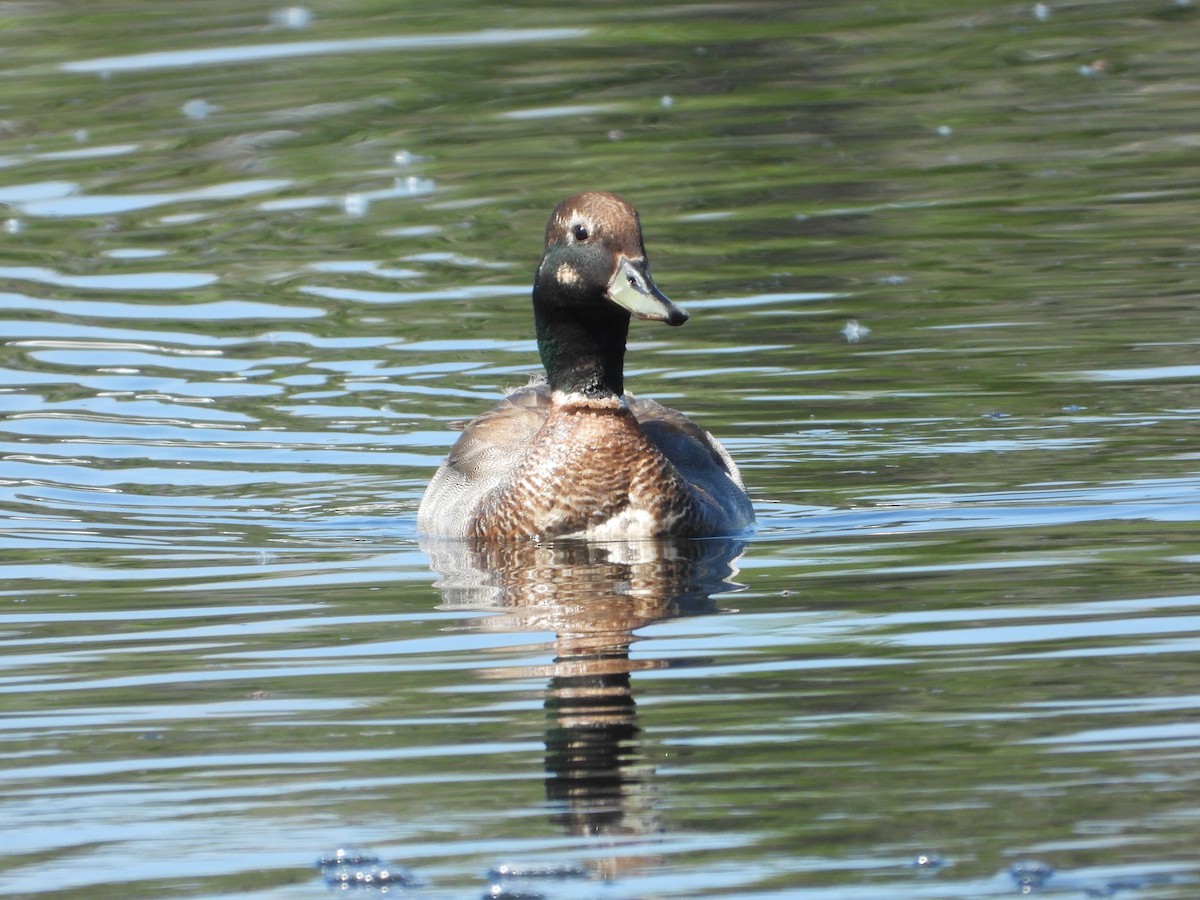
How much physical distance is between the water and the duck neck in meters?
0.80

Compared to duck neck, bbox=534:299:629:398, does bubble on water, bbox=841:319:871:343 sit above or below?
below

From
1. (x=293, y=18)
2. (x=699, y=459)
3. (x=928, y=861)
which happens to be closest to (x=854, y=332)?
(x=699, y=459)

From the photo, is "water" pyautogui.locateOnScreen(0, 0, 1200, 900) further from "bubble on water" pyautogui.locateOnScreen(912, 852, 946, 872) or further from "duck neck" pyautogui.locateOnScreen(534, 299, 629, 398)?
"duck neck" pyautogui.locateOnScreen(534, 299, 629, 398)

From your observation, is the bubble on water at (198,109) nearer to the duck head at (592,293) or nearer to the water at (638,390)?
the water at (638,390)

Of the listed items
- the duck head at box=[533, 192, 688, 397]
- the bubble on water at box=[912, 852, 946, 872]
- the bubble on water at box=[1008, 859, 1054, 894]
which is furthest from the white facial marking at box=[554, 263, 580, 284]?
the bubble on water at box=[1008, 859, 1054, 894]

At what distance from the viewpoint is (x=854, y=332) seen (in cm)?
1353

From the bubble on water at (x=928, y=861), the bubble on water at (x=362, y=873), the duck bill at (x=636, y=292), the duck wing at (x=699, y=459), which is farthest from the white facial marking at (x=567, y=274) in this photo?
the bubble on water at (x=928, y=861)

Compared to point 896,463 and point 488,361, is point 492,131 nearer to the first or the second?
point 488,361

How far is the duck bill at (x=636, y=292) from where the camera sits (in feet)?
32.4

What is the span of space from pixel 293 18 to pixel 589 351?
1353cm

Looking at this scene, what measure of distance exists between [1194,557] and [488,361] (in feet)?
19.2

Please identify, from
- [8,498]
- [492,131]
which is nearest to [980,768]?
[8,498]

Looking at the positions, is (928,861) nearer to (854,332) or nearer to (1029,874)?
(1029,874)

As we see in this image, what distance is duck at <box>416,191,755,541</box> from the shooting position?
397 inches
